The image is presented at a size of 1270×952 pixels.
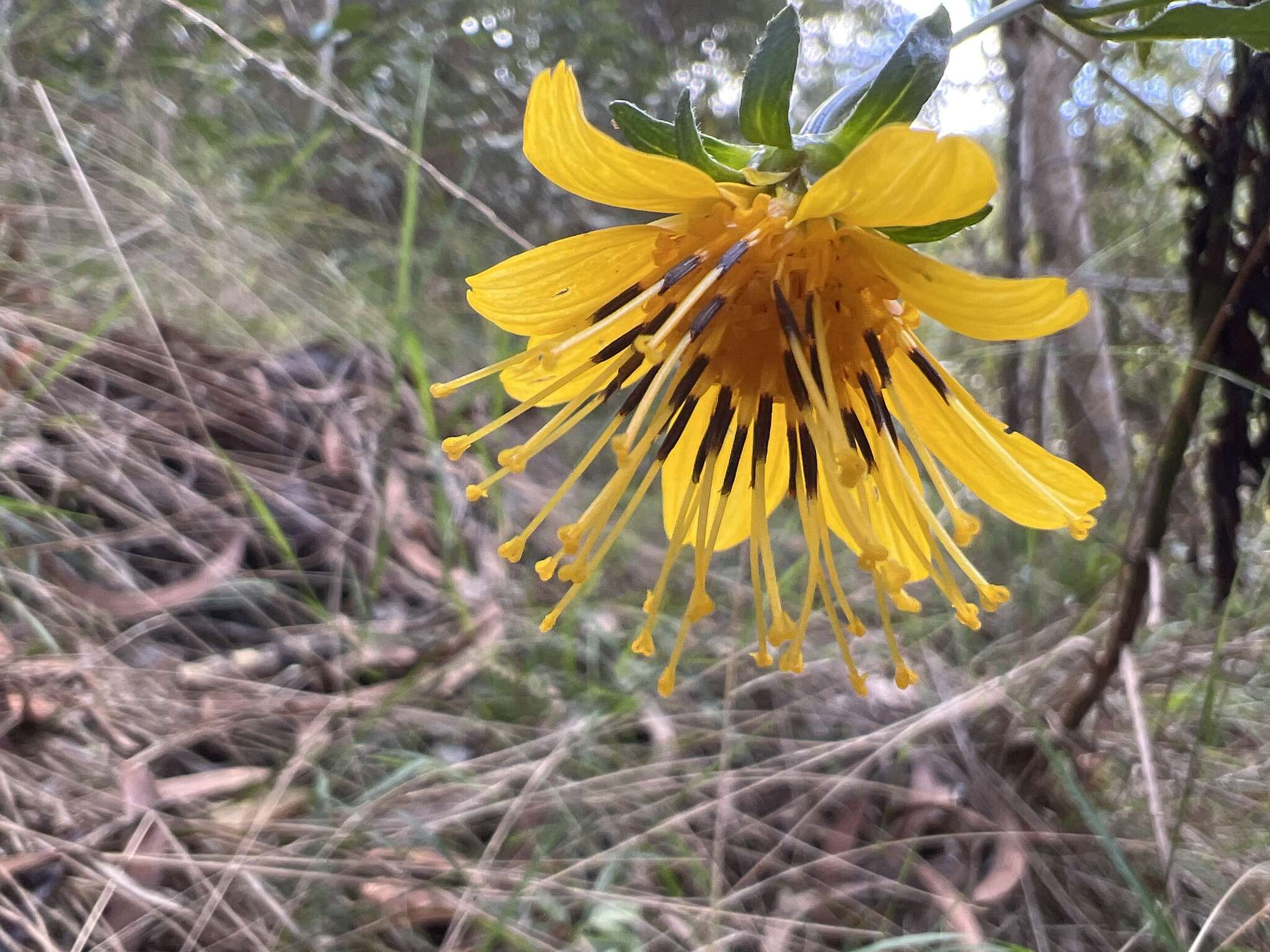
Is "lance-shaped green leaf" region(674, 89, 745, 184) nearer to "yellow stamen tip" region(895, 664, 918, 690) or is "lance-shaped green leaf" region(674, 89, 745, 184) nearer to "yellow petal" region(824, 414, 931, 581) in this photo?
"yellow petal" region(824, 414, 931, 581)

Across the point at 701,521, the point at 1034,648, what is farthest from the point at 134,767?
the point at 1034,648

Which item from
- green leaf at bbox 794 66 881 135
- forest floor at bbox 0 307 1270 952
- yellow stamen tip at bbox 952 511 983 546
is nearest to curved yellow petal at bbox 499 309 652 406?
green leaf at bbox 794 66 881 135

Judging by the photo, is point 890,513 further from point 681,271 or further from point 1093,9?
point 1093,9

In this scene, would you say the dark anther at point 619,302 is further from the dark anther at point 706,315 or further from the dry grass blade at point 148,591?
the dry grass blade at point 148,591

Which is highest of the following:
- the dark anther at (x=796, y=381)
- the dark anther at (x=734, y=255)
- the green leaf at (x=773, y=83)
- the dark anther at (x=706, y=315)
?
the green leaf at (x=773, y=83)

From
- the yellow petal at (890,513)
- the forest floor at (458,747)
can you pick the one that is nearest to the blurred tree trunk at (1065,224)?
the forest floor at (458,747)

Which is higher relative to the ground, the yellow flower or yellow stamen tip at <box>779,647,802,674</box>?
the yellow flower

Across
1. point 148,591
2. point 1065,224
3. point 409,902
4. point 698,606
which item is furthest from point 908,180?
point 1065,224
